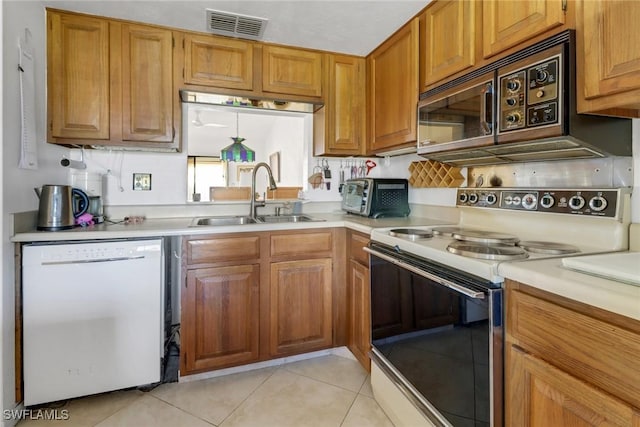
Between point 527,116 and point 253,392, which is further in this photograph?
point 253,392

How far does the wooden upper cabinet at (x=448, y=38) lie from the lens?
4.63 feet

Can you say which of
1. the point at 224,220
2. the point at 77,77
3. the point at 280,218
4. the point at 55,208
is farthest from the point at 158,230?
the point at 77,77

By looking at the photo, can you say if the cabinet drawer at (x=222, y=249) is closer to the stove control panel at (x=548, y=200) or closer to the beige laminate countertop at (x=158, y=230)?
the beige laminate countertop at (x=158, y=230)

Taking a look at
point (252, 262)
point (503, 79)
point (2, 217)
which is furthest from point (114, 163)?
point (503, 79)

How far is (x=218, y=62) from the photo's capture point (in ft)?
6.70

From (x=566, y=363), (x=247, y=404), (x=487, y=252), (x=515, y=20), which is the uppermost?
(x=515, y=20)

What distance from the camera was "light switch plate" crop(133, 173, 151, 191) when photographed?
2.15 meters

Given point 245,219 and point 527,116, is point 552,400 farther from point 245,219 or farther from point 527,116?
point 245,219

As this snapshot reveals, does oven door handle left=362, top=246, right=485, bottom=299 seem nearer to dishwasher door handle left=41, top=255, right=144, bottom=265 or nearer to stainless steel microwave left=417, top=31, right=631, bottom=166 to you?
stainless steel microwave left=417, top=31, right=631, bottom=166

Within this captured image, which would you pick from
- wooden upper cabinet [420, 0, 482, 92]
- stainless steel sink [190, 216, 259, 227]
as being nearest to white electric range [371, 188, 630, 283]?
wooden upper cabinet [420, 0, 482, 92]

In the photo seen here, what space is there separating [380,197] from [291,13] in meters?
1.24

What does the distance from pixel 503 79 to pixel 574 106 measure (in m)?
0.29

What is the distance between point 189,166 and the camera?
2318 millimetres

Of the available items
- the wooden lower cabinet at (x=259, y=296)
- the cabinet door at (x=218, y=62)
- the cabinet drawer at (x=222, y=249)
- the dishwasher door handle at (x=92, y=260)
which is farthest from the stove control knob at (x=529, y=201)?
the dishwasher door handle at (x=92, y=260)
